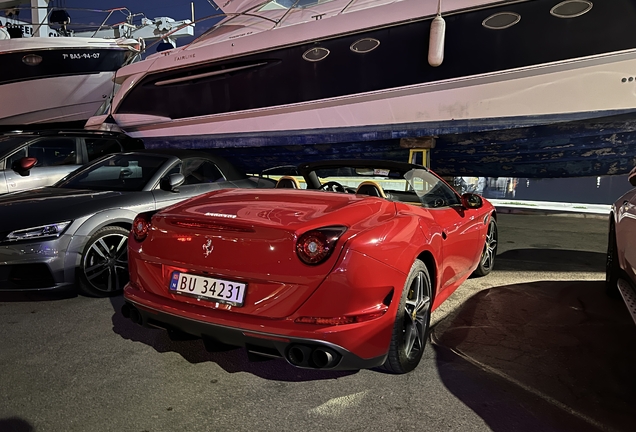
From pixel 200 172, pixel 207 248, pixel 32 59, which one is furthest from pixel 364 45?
pixel 32 59

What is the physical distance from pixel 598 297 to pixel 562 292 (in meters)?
0.26

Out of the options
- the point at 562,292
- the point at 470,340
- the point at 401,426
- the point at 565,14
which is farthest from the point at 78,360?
the point at 565,14

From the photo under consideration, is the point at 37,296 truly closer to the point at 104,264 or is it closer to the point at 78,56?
the point at 104,264

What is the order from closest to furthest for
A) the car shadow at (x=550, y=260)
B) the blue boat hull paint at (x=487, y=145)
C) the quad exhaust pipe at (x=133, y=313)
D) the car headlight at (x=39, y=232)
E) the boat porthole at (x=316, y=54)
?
the quad exhaust pipe at (x=133, y=313), the car headlight at (x=39, y=232), the car shadow at (x=550, y=260), the blue boat hull paint at (x=487, y=145), the boat porthole at (x=316, y=54)

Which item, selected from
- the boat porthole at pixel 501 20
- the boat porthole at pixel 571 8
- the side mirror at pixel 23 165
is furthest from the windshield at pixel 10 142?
the boat porthole at pixel 571 8

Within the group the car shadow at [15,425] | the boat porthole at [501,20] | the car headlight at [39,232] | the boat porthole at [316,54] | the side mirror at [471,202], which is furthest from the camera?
the boat porthole at [316,54]

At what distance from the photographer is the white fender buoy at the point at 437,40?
6090 millimetres

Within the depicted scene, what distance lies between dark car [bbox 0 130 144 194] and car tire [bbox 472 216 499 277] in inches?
192

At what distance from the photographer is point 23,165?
205 inches

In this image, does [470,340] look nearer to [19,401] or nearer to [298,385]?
[298,385]

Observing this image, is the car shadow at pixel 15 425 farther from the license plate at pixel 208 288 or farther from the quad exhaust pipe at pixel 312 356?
the quad exhaust pipe at pixel 312 356

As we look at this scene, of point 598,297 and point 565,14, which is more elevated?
point 565,14

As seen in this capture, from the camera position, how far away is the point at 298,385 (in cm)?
229

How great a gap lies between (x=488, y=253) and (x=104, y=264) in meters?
3.39
